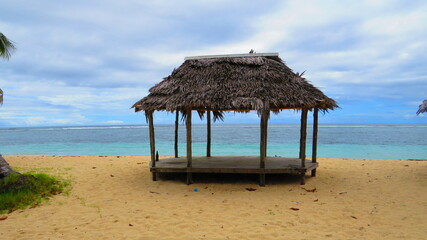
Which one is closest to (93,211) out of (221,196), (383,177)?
(221,196)

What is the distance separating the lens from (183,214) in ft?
18.3

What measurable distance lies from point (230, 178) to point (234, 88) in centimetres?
260

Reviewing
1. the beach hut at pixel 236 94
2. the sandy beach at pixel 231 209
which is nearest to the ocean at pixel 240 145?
the sandy beach at pixel 231 209

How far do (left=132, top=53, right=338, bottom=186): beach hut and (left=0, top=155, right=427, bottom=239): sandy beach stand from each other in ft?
1.47

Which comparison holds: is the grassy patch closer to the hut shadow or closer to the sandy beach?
the sandy beach

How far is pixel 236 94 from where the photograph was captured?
7.39m

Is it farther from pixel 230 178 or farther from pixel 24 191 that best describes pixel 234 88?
pixel 24 191

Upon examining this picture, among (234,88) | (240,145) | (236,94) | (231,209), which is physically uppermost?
(234,88)

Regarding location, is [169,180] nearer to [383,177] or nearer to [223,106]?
[223,106]

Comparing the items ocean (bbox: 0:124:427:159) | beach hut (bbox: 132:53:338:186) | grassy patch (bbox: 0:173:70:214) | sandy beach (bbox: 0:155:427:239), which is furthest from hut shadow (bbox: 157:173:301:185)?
ocean (bbox: 0:124:427:159)

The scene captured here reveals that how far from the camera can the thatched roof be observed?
7238mm

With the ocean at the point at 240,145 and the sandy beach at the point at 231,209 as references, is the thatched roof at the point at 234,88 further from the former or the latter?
the ocean at the point at 240,145

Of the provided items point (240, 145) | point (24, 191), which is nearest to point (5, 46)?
point (24, 191)

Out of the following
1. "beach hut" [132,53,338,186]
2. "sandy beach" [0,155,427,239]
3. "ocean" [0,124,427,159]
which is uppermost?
"beach hut" [132,53,338,186]
